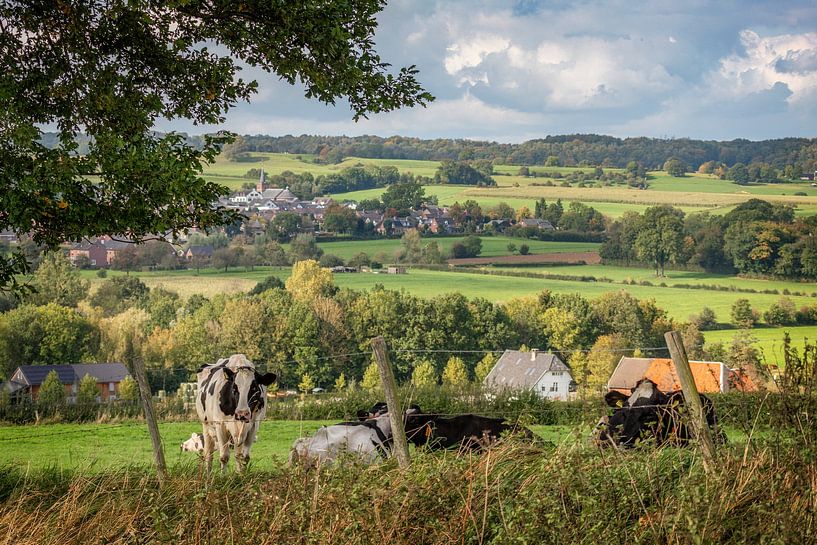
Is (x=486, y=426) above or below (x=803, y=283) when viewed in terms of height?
above

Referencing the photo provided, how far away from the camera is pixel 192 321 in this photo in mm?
51219

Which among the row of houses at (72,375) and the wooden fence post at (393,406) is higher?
the wooden fence post at (393,406)

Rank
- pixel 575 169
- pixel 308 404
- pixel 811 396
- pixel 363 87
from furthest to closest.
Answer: pixel 575 169
pixel 308 404
pixel 363 87
pixel 811 396

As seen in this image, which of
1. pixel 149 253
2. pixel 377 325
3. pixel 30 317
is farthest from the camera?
pixel 149 253

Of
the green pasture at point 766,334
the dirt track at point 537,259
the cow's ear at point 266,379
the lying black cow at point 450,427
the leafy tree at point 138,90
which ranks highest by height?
the leafy tree at point 138,90

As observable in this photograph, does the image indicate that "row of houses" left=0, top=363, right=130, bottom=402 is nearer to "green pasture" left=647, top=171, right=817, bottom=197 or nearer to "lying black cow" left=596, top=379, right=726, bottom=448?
"lying black cow" left=596, top=379, right=726, bottom=448

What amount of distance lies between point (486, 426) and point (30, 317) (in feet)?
132

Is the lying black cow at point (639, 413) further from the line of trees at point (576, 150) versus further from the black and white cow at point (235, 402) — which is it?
→ the line of trees at point (576, 150)

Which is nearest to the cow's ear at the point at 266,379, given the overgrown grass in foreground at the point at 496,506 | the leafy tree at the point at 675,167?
the overgrown grass in foreground at the point at 496,506

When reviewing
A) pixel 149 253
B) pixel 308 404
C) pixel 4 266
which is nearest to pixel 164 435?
pixel 308 404

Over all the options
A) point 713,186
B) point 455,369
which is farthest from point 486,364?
point 713,186

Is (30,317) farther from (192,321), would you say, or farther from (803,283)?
(803,283)

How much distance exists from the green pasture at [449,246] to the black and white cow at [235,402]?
50.6 m

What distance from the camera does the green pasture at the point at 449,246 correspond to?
62281 millimetres
